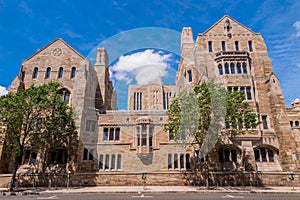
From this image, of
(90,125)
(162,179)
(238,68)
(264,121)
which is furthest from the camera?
(90,125)

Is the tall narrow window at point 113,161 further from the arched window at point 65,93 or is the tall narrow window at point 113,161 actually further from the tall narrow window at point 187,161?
the arched window at point 65,93

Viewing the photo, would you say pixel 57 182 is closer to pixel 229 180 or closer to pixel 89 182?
pixel 89 182

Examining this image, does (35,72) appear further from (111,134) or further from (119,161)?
(119,161)

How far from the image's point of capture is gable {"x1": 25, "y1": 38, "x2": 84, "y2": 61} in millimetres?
30156

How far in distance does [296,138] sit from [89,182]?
81.1 ft

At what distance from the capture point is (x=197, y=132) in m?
17.4

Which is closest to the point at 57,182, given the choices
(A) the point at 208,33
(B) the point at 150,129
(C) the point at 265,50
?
(B) the point at 150,129

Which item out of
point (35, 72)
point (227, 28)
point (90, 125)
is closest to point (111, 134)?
point (90, 125)

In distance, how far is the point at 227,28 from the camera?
28.9m

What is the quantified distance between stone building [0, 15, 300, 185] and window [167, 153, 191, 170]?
4.8 inches

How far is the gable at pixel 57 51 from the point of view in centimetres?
3016

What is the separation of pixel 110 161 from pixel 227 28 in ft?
85.0

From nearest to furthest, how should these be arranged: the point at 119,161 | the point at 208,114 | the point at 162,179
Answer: the point at 208,114, the point at 162,179, the point at 119,161

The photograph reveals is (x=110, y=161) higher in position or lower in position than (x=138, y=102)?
lower
